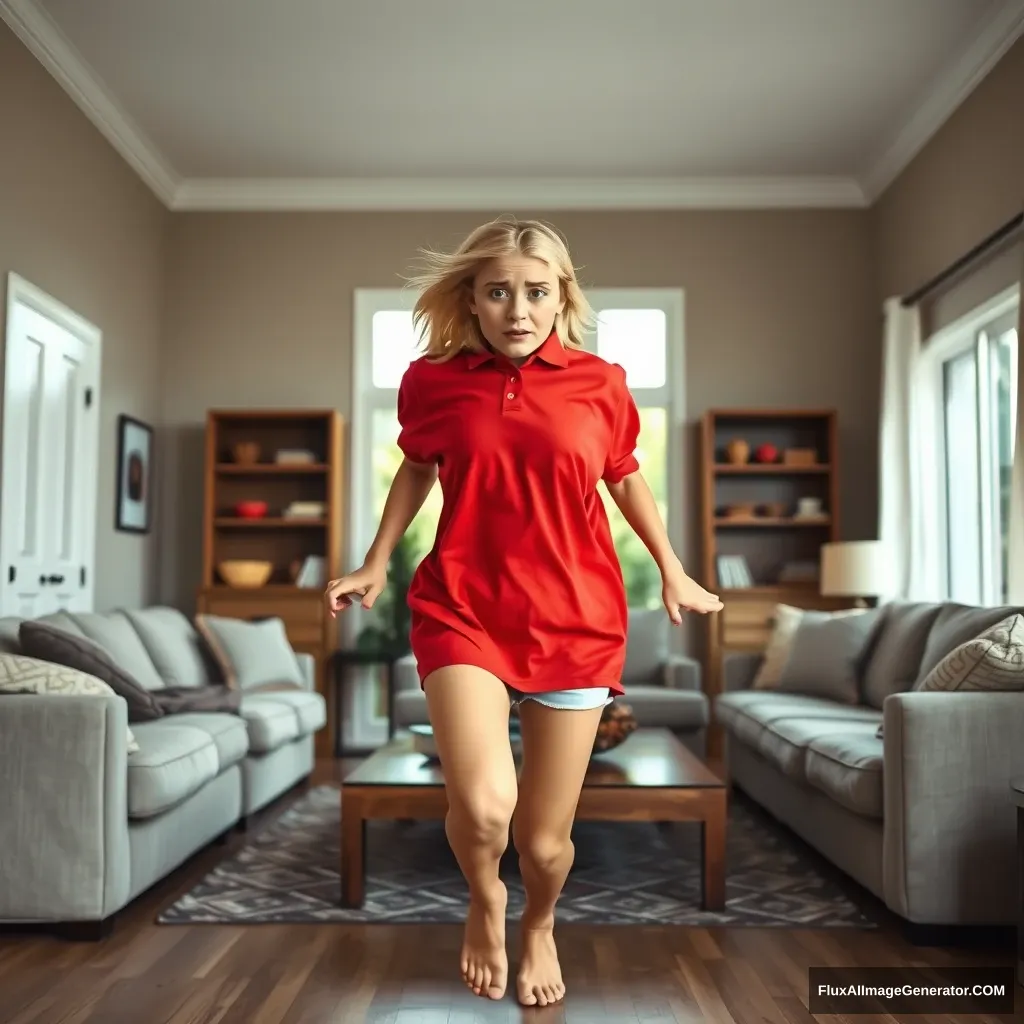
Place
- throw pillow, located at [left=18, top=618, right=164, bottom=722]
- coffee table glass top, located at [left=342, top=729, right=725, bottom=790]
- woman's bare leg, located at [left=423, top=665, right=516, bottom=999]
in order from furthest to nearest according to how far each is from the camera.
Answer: throw pillow, located at [left=18, top=618, right=164, bottom=722], coffee table glass top, located at [left=342, top=729, right=725, bottom=790], woman's bare leg, located at [left=423, top=665, right=516, bottom=999]

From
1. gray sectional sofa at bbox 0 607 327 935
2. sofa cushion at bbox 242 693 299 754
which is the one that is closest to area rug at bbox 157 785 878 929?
gray sectional sofa at bbox 0 607 327 935

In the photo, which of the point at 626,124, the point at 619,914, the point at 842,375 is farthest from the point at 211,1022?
the point at 842,375

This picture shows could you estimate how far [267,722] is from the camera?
4461 millimetres

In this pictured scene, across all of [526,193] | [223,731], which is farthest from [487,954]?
[526,193]

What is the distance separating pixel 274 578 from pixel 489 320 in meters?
5.03

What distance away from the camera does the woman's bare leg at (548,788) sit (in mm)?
1960

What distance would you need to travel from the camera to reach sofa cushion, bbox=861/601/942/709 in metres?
4.27

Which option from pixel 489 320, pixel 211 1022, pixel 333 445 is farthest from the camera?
pixel 333 445

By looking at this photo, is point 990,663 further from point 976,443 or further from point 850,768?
point 976,443

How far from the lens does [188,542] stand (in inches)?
269

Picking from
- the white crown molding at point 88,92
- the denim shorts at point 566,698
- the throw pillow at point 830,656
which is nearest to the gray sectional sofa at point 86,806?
the denim shorts at point 566,698

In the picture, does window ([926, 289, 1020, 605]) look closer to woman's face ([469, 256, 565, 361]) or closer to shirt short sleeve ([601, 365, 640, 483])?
shirt short sleeve ([601, 365, 640, 483])

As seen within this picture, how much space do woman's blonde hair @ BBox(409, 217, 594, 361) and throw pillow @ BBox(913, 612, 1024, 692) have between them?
1.48 metres

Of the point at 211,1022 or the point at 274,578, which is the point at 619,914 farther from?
the point at 274,578
